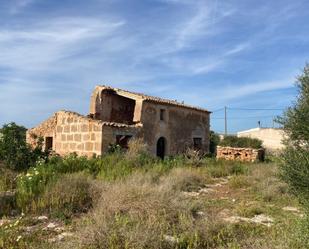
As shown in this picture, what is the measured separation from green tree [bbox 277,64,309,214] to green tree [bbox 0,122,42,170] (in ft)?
35.3

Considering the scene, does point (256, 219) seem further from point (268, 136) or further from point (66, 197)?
point (268, 136)

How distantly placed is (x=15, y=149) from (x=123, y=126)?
239 inches

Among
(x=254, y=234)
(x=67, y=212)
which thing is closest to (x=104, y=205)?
(x=67, y=212)

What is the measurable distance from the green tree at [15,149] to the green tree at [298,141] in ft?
35.3

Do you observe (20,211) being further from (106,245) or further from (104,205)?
(106,245)

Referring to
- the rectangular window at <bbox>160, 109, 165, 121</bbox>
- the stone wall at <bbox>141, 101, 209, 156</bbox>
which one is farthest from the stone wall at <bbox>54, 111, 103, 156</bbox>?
the rectangular window at <bbox>160, 109, 165, 121</bbox>

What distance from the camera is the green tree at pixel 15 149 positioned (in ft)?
55.2

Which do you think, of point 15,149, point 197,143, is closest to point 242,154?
point 197,143

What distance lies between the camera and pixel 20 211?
30.8ft

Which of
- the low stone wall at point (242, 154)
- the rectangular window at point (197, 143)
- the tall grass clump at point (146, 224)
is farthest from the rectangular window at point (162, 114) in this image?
the tall grass clump at point (146, 224)

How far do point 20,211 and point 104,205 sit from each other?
218 centimetres

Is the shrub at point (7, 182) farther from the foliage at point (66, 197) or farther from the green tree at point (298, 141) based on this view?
the green tree at point (298, 141)

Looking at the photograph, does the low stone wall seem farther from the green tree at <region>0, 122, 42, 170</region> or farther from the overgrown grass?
the green tree at <region>0, 122, 42, 170</region>

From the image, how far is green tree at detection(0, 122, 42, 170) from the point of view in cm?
1683
